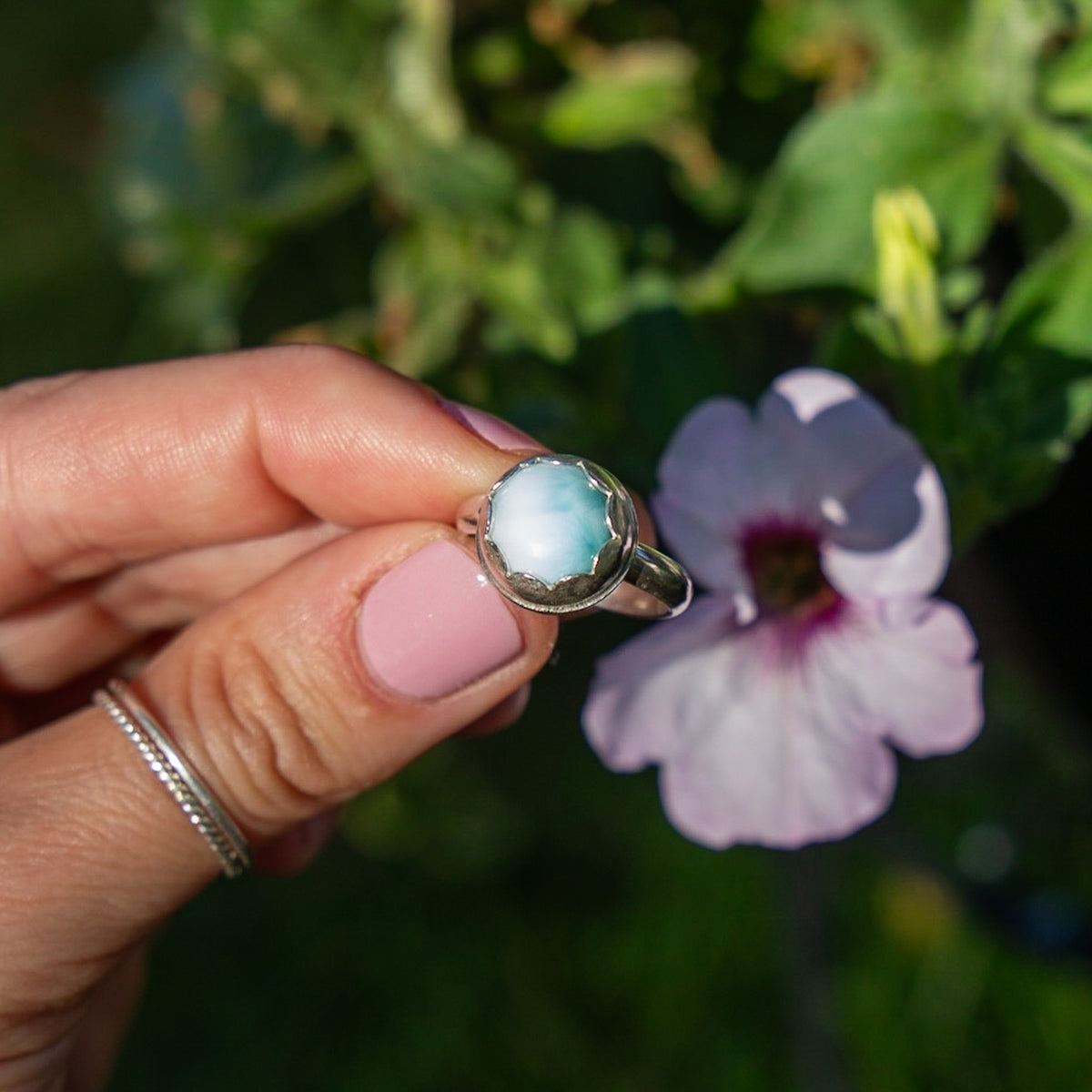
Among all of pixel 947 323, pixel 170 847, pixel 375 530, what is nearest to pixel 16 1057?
pixel 170 847

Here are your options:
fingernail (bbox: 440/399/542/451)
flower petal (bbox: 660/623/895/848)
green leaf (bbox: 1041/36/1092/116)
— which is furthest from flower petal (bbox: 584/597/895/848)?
green leaf (bbox: 1041/36/1092/116)

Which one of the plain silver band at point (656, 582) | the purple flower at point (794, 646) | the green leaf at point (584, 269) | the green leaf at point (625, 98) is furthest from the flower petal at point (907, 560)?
the green leaf at point (625, 98)

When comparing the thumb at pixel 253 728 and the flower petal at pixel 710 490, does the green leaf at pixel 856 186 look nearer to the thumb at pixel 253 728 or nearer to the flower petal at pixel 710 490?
the flower petal at pixel 710 490

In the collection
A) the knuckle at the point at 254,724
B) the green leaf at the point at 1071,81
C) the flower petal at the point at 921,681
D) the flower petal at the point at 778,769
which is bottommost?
the flower petal at the point at 778,769

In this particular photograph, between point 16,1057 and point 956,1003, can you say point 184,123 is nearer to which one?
point 16,1057

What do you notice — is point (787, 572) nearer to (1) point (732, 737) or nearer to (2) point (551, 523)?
(1) point (732, 737)

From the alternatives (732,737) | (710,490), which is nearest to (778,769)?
(732,737)

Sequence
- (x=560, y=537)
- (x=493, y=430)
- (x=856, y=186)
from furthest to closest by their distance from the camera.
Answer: (x=856, y=186)
(x=493, y=430)
(x=560, y=537)
